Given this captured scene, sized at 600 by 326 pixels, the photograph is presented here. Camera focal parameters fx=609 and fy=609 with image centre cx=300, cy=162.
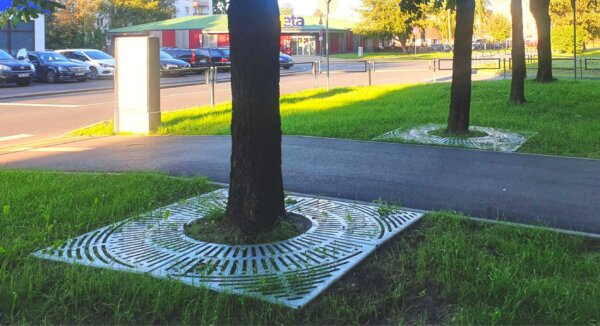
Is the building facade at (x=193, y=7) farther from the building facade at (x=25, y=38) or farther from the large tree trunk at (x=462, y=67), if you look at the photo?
the large tree trunk at (x=462, y=67)

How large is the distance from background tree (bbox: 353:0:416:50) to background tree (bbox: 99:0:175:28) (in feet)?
82.7

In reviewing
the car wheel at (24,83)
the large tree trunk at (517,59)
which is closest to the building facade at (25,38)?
the car wheel at (24,83)

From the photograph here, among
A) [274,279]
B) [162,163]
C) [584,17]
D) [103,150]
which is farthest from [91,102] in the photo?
[584,17]

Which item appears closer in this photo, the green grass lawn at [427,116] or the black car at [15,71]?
the green grass lawn at [427,116]

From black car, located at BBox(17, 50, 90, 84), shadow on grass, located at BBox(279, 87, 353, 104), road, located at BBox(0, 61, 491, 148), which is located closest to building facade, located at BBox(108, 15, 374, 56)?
black car, located at BBox(17, 50, 90, 84)

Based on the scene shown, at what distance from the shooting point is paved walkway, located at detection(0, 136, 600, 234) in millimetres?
5996

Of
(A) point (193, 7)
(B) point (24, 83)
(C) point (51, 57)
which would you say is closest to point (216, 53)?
(C) point (51, 57)

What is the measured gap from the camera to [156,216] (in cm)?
552

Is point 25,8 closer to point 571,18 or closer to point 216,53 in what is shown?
point 216,53

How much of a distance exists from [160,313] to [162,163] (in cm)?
502

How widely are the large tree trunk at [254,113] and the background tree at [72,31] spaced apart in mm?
A: 58373

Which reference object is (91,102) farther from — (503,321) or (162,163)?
(503,321)

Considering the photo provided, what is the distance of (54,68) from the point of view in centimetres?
→ 2805

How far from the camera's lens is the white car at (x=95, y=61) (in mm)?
31391
